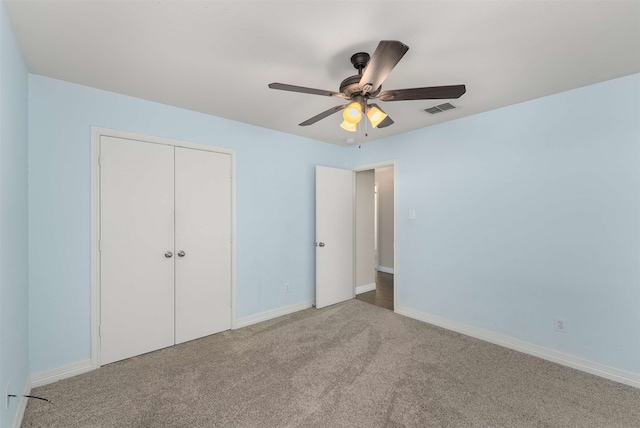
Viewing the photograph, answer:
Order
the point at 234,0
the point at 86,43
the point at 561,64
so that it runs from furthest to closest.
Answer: the point at 561,64, the point at 86,43, the point at 234,0

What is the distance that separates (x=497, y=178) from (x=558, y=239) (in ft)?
2.57

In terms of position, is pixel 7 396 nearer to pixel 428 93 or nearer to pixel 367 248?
pixel 428 93

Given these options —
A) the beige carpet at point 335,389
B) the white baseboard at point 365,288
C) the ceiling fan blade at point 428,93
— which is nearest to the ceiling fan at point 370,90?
the ceiling fan blade at point 428,93

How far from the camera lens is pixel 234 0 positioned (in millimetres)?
1424

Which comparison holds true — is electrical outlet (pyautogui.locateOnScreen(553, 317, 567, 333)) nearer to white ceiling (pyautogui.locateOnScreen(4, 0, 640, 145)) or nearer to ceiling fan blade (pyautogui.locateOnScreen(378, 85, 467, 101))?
white ceiling (pyautogui.locateOnScreen(4, 0, 640, 145))

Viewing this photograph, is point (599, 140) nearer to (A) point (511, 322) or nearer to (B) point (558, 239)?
(B) point (558, 239)

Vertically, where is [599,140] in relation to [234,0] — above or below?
below

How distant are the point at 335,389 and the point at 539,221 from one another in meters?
2.42

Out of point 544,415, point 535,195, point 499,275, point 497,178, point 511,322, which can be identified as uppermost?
point 497,178

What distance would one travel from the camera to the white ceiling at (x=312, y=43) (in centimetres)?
148

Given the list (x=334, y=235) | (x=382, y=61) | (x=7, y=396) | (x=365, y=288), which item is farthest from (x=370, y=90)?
(x=365, y=288)

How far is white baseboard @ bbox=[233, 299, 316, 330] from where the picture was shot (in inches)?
129

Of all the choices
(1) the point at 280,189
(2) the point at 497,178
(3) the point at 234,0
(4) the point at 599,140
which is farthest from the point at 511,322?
(3) the point at 234,0

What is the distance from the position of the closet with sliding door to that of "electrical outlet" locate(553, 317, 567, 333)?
3.32 meters
